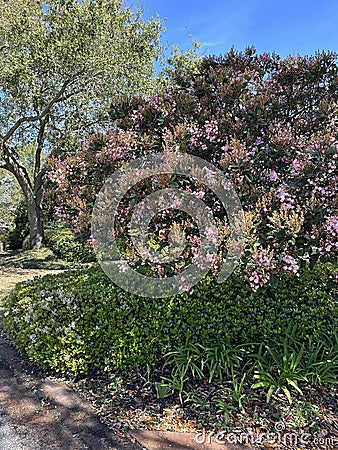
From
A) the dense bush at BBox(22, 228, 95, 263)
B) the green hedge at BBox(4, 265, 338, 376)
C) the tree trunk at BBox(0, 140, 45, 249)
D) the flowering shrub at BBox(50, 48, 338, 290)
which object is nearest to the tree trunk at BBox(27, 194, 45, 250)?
the tree trunk at BBox(0, 140, 45, 249)

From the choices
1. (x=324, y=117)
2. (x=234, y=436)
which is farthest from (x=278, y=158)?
(x=234, y=436)

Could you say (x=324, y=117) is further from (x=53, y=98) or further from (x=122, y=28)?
(x=53, y=98)

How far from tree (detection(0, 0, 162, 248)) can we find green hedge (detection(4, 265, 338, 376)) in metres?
6.34

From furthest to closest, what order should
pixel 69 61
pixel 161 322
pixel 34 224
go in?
pixel 34 224
pixel 69 61
pixel 161 322

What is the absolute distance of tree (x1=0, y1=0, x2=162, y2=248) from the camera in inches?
306

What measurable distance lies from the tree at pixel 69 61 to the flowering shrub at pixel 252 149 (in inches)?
203

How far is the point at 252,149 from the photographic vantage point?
284cm

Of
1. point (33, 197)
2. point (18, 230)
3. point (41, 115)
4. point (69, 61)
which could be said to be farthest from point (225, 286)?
point (18, 230)

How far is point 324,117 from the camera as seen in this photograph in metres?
2.93

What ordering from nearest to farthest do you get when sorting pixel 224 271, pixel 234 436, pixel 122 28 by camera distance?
1. pixel 234 436
2. pixel 224 271
3. pixel 122 28

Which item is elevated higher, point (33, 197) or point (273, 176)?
point (33, 197)

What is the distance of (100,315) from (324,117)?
2.31 m

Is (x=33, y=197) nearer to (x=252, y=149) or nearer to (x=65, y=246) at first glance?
(x=65, y=246)

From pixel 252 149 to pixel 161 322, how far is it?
4.83 feet
